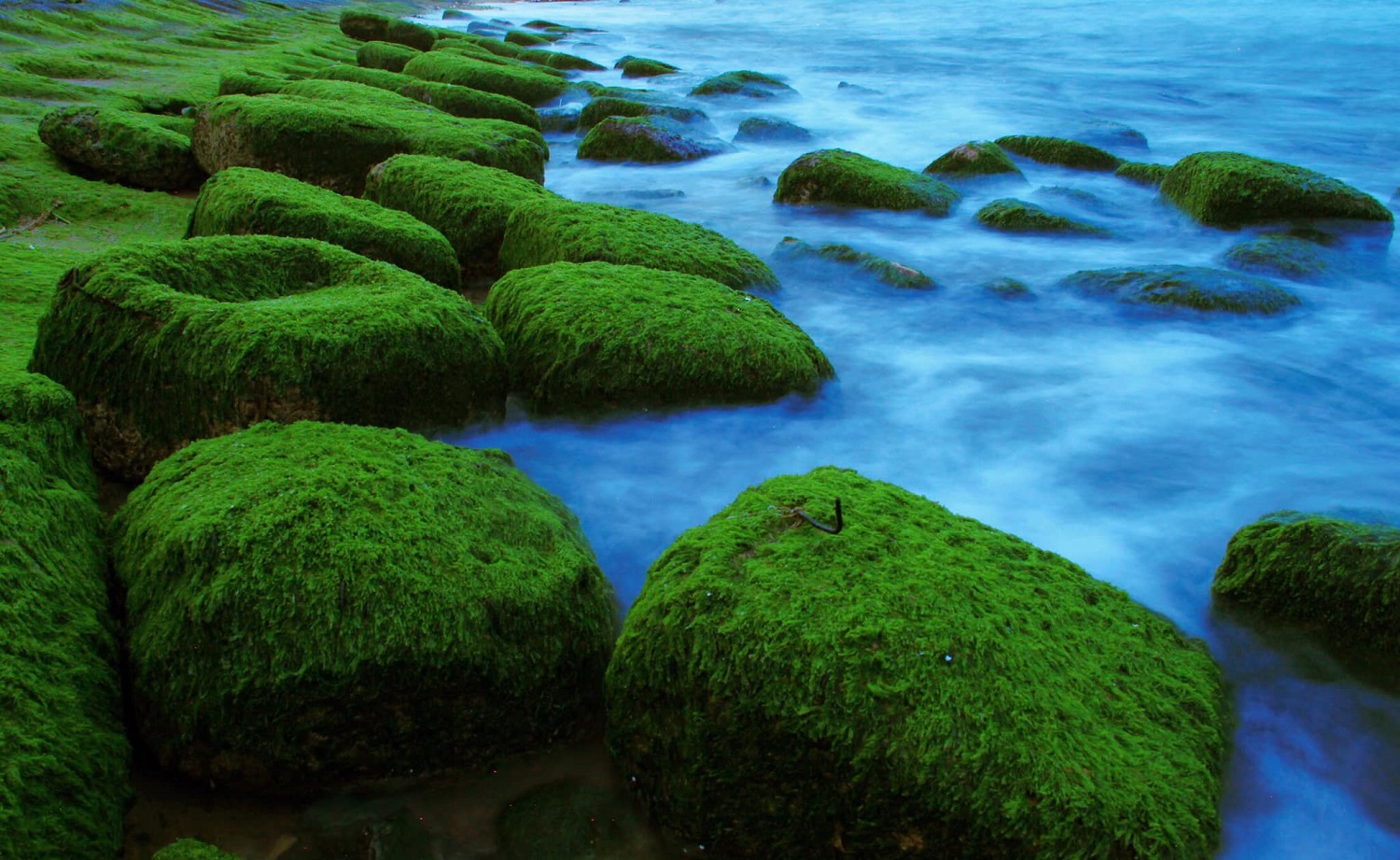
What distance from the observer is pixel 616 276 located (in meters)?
5.03

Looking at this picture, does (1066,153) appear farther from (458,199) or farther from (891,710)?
(891,710)

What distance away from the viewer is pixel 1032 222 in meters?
8.23

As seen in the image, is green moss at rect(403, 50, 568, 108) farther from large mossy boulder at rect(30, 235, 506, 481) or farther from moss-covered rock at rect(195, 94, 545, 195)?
large mossy boulder at rect(30, 235, 506, 481)

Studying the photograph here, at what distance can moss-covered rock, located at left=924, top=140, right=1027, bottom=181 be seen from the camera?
976 centimetres

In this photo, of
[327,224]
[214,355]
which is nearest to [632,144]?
[327,224]

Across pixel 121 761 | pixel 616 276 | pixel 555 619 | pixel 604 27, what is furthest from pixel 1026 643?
pixel 604 27

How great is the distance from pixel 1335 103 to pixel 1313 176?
23.8 feet

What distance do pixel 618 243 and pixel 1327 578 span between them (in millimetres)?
3951

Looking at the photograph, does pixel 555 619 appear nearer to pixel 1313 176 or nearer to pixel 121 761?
pixel 121 761

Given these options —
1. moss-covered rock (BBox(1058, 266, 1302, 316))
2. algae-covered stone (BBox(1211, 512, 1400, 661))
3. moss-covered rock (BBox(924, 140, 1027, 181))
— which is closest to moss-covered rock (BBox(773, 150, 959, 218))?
moss-covered rock (BBox(924, 140, 1027, 181))

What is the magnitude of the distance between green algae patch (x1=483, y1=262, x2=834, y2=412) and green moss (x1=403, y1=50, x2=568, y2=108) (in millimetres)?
8816

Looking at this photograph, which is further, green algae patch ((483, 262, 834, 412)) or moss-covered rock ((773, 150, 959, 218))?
moss-covered rock ((773, 150, 959, 218))

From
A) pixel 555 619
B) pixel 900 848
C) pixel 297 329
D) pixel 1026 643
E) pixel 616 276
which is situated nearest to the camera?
pixel 900 848

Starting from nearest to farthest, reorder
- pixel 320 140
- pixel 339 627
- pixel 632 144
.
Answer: pixel 339 627 → pixel 320 140 → pixel 632 144
